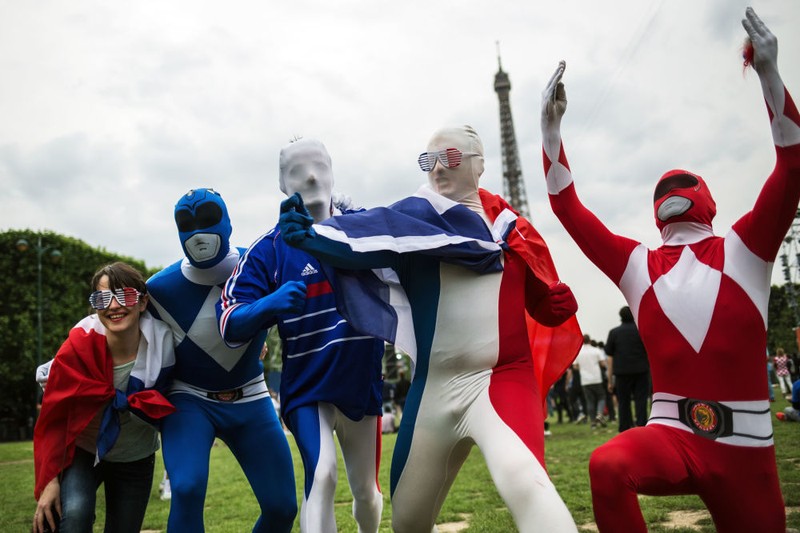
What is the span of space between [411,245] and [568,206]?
922 millimetres

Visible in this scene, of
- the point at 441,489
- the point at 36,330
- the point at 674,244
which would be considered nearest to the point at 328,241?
the point at 441,489

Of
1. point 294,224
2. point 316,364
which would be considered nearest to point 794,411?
point 316,364

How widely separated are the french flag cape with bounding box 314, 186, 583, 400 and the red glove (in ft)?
0.21

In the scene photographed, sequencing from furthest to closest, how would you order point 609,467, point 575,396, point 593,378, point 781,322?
1. point 781,322
2. point 575,396
3. point 593,378
4. point 609,467

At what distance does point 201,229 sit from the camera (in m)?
4.03

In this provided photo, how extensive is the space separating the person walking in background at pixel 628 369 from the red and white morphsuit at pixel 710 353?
647 cm

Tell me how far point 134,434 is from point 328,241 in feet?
6.05

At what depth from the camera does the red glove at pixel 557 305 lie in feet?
11.7

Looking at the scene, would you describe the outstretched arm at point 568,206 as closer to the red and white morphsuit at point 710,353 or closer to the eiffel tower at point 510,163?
the red and white morphsuit at point 710,353

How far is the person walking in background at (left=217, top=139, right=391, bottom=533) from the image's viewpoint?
356cm

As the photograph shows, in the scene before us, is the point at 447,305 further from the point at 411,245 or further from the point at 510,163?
the point at 510,163

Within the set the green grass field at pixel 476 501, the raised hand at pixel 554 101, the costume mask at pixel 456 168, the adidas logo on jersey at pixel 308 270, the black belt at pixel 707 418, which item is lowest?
the green grass field at pixel 476 501

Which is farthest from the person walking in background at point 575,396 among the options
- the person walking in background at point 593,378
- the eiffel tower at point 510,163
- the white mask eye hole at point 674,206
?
the eiffel tower at point 510,163

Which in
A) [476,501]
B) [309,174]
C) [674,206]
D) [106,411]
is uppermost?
[309,174]
